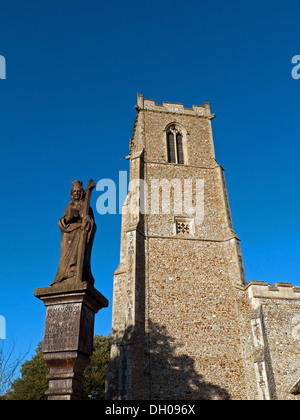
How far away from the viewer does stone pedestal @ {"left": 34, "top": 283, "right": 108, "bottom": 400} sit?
4871 mm

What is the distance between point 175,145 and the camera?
19922mm

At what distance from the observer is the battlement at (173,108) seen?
21.2 metres

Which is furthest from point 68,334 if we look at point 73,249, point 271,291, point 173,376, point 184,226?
point 184,226

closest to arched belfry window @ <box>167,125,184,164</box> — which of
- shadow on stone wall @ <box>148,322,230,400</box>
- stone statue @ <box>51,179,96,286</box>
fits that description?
shadow on stone wall @ <box>148,322,230,400</box>

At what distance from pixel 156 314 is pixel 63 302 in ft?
30.6

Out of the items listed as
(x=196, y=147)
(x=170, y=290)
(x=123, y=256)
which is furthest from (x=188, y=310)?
(x=196, y=147)

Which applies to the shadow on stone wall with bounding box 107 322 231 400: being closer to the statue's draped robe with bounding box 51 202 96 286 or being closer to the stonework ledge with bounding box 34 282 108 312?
the statue's draped robe with bounding box 51 202 96 286

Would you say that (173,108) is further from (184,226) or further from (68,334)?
(68,334)

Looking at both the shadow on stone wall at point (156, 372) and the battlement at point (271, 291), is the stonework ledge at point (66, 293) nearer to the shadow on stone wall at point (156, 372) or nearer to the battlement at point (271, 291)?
the shadow on stone wall at point (156, 372)

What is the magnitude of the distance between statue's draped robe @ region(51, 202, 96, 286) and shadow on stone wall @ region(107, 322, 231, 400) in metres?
7.47

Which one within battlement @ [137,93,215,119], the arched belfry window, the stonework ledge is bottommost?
the stonework ledge

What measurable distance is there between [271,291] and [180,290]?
3714mm

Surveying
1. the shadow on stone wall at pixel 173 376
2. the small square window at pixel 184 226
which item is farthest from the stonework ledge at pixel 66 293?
the small square window at pixel 184 226
